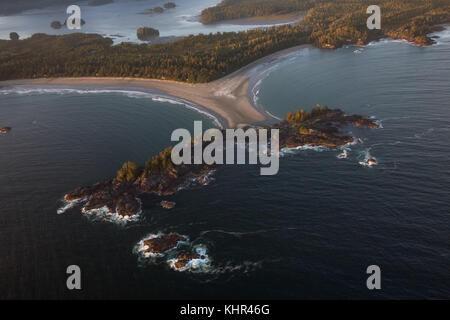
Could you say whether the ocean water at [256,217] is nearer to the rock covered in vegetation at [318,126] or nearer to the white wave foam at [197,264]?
the white wave foam at [197,264]

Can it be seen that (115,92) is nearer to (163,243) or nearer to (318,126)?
(318,126)

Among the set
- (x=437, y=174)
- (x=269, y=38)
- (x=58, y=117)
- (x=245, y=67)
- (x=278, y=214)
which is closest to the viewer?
(x=278, y=214)

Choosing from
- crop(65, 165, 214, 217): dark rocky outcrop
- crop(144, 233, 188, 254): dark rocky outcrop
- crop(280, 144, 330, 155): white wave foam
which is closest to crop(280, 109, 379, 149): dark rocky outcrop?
crop(280, 144, 330, 155): white wave foam

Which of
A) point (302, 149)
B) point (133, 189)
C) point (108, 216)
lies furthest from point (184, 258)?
point (302, 149)

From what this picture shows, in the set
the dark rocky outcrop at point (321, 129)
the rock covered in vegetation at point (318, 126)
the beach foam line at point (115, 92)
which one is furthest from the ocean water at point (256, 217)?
the beach foam line at point (115, 92)

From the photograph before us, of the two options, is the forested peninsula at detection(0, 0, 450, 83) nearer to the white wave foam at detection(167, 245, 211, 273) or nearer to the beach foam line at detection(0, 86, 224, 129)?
the beach foam line at detection(0, 86, 224, 129)

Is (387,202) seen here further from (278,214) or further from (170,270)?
(170,270)
